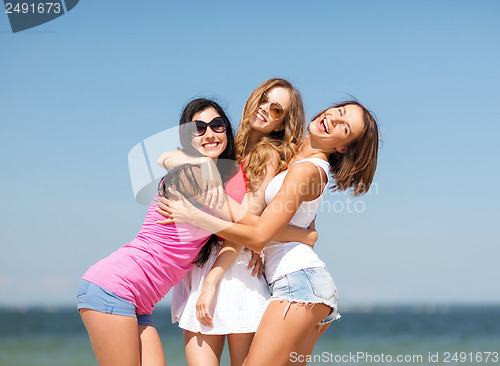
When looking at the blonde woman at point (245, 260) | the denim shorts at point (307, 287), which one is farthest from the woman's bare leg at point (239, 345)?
the denim shorts at point (307, 287)

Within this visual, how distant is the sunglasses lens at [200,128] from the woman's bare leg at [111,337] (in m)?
1.52

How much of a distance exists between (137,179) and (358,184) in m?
1.91

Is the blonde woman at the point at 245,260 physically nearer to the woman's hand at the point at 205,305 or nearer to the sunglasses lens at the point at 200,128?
the woman's hand at the point at 205,305

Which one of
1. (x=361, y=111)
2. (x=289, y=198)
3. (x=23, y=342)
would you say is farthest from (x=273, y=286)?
(x=23, y=342)

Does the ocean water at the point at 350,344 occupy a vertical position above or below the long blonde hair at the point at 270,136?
below

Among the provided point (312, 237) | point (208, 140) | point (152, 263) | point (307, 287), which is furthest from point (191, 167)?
point (307, 287)

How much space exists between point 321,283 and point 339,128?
1.31 m

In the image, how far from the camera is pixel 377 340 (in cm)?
3105

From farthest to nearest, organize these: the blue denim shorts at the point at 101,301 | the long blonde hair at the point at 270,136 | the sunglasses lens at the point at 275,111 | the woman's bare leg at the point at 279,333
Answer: the sunglasses lens at the point at 275,111 < the long blonde hair at the point at 270,136 < the woman's bare leg at the point at 279,333 < the blue denim shorts at the point at 101,301

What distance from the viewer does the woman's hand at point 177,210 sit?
3.94 meters

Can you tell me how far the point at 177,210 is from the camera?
156 inches

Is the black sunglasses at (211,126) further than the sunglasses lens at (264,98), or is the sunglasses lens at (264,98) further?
the sunglasses lens at (264,98)

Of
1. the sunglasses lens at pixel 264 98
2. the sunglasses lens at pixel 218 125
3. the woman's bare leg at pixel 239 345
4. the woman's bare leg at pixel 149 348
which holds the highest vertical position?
the sunglasses lens at pixel 264 98

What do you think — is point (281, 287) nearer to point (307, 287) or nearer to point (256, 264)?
point (307, 287)
